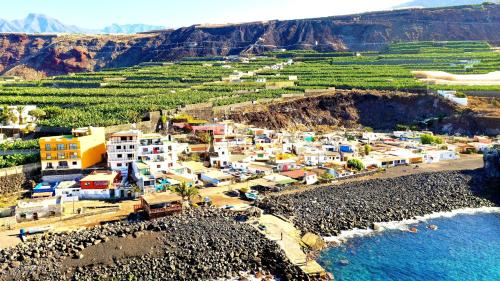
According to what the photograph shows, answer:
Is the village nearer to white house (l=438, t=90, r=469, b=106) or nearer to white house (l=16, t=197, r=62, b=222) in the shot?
white house (l=16, t=197, r=62, b=222)

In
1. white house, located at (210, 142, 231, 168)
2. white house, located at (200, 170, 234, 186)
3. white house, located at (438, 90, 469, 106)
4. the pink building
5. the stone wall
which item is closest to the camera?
white house, located at (200, 170, 234, 186)

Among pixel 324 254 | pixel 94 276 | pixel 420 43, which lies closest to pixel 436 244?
pixel 324 254

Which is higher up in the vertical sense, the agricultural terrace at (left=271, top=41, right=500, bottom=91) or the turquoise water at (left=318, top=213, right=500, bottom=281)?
the agricultural terrace at (left=271, top=41, right=500, bottom=91)

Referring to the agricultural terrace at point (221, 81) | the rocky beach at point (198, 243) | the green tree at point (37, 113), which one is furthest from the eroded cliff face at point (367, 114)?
the rocky beach at point (198, 243)

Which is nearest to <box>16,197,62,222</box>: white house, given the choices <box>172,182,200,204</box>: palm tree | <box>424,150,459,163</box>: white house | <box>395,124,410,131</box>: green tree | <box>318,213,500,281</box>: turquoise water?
<box>172,182,200,204</box>: palm tree

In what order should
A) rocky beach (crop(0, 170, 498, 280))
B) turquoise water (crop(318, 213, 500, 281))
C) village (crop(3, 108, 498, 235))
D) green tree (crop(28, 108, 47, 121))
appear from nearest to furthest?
1. rocky beach (crop(0, 170, 498, 280))
2. turquoise water (crop(318, 213, 500, 281))
3. village (crop(3, 108, 498, 235))
4. green tree (crop(28, 108, 47, 121))

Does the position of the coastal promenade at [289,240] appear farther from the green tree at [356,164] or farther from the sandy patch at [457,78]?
the sandy patch at [457,78]

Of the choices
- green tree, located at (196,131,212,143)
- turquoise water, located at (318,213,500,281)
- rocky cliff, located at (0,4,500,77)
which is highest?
rocky cliff, located at (0,4,500,77)
